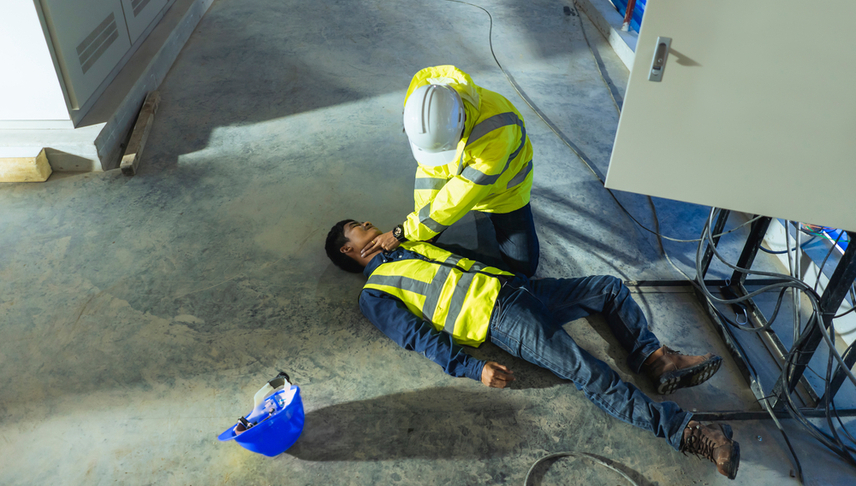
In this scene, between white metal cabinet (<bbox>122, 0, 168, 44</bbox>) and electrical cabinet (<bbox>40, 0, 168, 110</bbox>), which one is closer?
electrical cabinet (<bbox>40, 0, 168, 110</bbox>)

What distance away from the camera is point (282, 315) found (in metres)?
2.89

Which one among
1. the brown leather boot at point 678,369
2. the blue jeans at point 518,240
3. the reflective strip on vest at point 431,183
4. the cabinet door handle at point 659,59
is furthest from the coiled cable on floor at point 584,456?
the cabinet door handle at point 659,59

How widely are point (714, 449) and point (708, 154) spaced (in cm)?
120

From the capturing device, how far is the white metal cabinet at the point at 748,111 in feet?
5.09

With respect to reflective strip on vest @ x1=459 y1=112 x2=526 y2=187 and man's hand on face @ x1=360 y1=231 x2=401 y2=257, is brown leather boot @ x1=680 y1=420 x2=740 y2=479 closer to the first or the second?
reflective strip on vest @ x1=459 y1=112 x2=526 y2=187

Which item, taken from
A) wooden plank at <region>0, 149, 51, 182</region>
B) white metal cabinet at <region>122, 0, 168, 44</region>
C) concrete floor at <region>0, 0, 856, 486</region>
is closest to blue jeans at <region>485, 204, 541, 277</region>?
concrete floor at <region>0, 0, 856, 486</region>

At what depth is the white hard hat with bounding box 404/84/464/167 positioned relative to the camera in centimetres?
241

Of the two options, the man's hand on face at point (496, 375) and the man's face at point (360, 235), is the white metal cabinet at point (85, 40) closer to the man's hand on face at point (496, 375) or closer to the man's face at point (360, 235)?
the man's face at point (360, 235)

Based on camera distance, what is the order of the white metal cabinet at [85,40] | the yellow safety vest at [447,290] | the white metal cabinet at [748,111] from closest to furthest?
1. the white metal cabinet at [748,111]
2. the yellow safety vest at [447,290]
3. the white metal cabinet at [85,40]

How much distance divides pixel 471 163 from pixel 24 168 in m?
3.04

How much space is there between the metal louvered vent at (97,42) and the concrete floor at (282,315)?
58 centimetres

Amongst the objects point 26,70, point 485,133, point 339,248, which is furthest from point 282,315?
point 26,70

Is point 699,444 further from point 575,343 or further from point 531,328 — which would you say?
point 531,328

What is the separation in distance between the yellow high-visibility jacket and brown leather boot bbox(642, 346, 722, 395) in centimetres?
111
